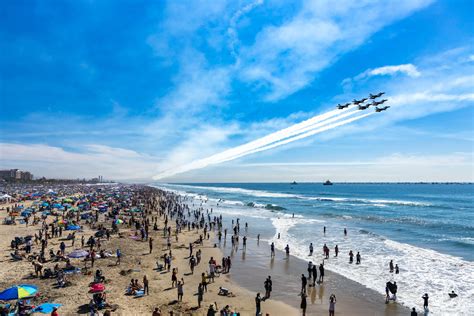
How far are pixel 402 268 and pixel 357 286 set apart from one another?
21.5 feet

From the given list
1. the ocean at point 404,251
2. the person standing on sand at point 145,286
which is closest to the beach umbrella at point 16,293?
the person standing on sand at point 145,286

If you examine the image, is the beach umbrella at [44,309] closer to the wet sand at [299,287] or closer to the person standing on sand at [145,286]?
the person standing on sand at [145,286]

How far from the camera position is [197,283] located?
2078cm

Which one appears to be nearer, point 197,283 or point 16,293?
point 16,293

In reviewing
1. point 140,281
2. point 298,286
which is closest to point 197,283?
point 140,281

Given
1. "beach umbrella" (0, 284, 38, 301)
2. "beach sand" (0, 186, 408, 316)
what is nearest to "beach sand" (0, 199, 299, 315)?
"beach sand" (0, 186, 408, 316)

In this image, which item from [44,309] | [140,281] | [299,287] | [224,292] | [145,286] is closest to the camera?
[44,309]

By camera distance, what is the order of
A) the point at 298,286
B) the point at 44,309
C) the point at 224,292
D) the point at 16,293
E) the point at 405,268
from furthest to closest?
the point at 405,268 < the point at 298,286 < the point at 224,292 < the point at 16,293 < the point at 44,309

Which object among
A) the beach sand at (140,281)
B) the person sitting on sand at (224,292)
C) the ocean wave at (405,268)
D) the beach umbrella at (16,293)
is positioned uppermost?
the beach umbrella at (16,293)

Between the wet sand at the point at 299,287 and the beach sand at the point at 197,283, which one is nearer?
the beach sand at the point at 197,283

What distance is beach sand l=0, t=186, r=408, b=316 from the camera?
16.9 meters

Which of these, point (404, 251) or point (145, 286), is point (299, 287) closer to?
point (145, 286)

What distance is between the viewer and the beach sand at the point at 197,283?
16.9m

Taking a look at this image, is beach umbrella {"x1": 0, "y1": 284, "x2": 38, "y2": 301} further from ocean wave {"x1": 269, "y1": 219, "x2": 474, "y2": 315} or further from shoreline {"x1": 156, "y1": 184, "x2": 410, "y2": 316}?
ocean wave {"x1": 269, "y1": 219, "x2": 474, "y2": 315}
